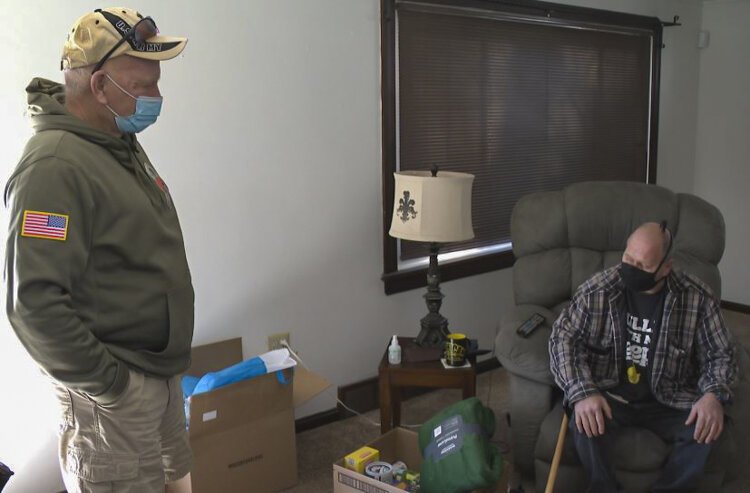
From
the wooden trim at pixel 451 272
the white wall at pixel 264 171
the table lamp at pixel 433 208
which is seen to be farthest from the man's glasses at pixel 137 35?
the wooden trim at pixel 451 272

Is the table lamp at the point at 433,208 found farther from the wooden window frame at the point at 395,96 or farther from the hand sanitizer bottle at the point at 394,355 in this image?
the hand sanitizer bottle at the point at 394,355

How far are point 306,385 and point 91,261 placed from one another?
1366 mm

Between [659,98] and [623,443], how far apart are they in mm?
2884

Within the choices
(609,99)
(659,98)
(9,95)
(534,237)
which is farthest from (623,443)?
(659,98)

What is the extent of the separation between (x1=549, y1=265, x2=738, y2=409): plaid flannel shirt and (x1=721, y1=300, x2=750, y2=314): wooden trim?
264cm

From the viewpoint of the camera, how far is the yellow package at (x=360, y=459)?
2.28 m

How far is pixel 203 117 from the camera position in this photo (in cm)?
251

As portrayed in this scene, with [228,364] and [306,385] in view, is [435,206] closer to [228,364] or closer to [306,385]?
[306,385]

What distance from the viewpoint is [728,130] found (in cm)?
457

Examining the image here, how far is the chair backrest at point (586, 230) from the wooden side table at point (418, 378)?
43cm

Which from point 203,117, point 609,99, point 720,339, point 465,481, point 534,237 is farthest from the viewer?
point 609,99

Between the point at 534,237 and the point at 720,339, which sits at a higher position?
the point at 534,237

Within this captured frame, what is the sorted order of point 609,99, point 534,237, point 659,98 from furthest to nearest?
1. point 659,98
2. point 609,99
3. point 534,237

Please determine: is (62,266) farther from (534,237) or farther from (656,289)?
(534,237)
